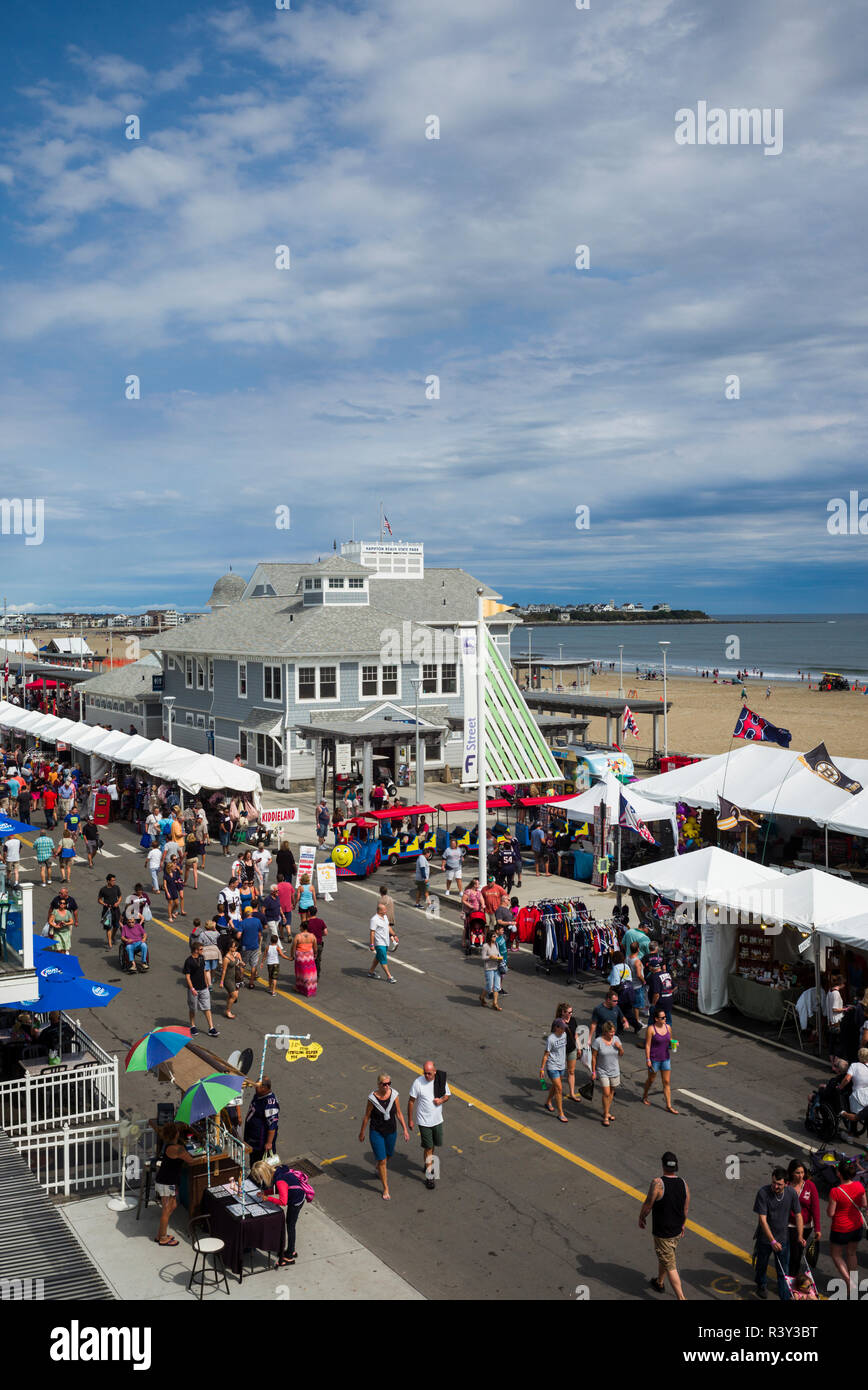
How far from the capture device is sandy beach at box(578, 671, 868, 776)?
58062mm

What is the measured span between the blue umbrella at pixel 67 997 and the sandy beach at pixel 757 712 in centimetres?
3196

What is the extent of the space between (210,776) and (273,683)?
11.4 meters

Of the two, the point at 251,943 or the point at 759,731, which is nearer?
the point at 251,943

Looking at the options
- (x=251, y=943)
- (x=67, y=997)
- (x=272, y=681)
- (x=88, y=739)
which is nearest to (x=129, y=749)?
(x=88, y=739)

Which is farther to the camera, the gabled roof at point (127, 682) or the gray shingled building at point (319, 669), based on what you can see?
the gabled roof at point (127, 682)

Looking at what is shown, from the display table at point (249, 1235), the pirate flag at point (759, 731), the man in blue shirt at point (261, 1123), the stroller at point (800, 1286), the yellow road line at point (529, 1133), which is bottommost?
the yellow road line at point (529, 1133)

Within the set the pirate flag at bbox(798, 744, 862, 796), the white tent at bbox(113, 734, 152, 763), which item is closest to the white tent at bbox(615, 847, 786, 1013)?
the pirate flag at bbox(798, 744, 862, 796)

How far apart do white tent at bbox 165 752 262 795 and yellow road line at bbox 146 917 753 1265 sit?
13.5 meters

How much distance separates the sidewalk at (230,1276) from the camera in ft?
32.7

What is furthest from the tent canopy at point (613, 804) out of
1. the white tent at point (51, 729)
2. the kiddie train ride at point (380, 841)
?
the white tent at point (51, 729)

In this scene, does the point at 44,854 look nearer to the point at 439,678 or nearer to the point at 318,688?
the point at 318,688

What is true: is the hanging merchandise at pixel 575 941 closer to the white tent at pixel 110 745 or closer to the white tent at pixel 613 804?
the white tent at pixel 613 804

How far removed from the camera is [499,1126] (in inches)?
545
